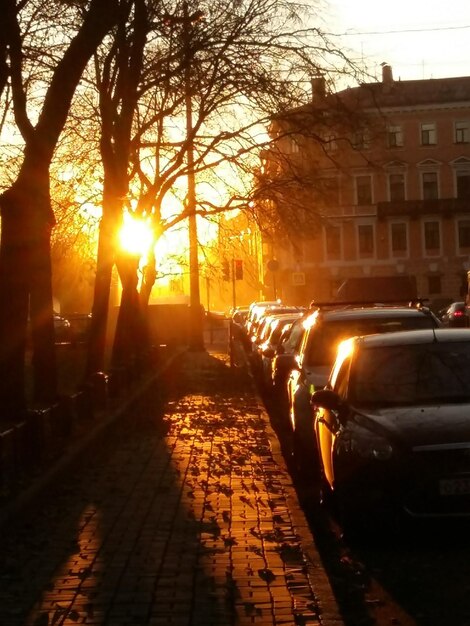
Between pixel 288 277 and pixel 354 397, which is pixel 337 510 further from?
pixel 288 277

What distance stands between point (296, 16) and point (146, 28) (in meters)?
5.25

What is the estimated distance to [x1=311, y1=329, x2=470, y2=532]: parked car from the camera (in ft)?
A: 28.9

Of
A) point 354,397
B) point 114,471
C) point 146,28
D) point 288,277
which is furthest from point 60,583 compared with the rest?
point 288,277

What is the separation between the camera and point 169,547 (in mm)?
9008

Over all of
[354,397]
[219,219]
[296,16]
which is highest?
[296,16]

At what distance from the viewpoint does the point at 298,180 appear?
100.0 feet

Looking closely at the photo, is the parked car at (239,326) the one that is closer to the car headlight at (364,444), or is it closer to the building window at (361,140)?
Answer: the building window at (361,140)

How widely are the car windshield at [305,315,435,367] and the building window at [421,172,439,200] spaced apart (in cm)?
7327

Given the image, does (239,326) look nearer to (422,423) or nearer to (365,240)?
(365,240)

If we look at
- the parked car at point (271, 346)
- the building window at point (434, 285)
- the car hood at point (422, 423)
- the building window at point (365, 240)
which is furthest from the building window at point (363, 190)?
the car hood at point (422, 423)

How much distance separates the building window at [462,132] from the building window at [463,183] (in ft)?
6.96

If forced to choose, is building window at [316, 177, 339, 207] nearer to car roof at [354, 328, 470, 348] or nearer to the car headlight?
car roof at [354, 328, 470, 348]

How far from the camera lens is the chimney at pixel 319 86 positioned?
78.4 ft

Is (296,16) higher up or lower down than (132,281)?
higher up
